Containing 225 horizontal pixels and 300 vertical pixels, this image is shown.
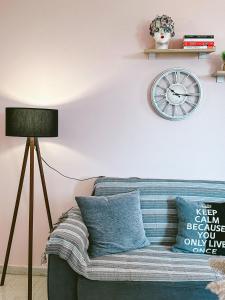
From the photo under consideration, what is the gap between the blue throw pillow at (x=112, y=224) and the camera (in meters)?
2.21

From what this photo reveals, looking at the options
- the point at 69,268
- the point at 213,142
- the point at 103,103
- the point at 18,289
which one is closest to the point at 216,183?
the point at 213,142

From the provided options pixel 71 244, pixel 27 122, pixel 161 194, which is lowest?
pixel 71 244

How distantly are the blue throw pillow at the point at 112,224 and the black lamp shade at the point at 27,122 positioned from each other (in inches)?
23.5

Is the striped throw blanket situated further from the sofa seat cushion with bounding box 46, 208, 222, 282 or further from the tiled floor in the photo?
the tiled floor

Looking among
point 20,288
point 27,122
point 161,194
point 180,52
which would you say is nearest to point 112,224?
point 161,194

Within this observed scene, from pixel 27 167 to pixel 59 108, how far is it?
0.59m

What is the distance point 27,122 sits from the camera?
95.7 inches

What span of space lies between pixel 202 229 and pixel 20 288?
152 centimetres

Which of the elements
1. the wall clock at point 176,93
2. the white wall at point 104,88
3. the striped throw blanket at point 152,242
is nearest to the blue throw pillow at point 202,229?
the striped throw blanket at point 152,242

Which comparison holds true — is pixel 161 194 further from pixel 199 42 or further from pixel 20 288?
pixel 20 288

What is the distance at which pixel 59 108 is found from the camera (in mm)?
2902

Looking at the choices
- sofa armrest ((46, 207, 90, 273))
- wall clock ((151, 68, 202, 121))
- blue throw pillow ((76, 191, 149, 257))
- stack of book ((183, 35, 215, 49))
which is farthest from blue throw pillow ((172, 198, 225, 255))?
stack of book ((183, 35, 215, 49))

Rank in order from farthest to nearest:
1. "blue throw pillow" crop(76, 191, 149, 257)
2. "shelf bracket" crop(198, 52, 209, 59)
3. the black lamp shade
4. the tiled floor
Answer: "shelf bracket" crop(198, 52, 209, 59) < the tiled floor < the black lamp shade < "blue throw pillow" crop(76, 191, 149, 257)

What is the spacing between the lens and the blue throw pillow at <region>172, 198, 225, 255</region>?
7.49 feet
